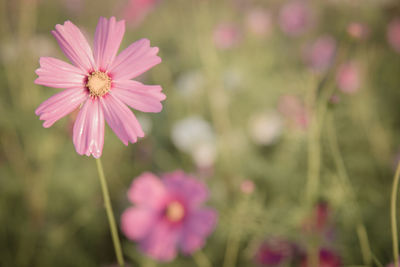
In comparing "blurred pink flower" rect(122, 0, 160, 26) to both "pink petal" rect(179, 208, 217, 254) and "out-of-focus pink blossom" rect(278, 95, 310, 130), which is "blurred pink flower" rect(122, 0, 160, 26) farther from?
"pink petal" rect(179, 208, 217, 254)

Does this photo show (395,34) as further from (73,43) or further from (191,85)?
(73,43)

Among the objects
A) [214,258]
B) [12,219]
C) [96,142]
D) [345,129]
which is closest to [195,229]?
[214,258]

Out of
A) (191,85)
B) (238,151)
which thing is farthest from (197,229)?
(191,85)

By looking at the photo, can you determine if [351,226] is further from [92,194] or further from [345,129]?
[92,194]

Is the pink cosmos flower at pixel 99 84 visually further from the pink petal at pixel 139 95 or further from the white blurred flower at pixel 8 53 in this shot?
the white blurred flower at pixel 8 53

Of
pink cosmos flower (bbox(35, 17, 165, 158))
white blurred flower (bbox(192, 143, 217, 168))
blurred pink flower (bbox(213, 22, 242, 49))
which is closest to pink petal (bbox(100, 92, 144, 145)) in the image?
pink cosmos flower (bbox(35, 17, 165, 158))

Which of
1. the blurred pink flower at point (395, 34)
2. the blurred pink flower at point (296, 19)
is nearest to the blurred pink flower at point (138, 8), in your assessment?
the blurred pink flower at point (296, 19)
